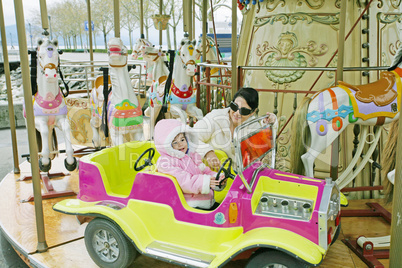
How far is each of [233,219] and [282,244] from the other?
0.35 m

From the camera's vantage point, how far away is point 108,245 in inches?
91.8

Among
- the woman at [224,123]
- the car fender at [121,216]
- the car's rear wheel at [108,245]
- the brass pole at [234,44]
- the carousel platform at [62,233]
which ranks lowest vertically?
the carousel platform at [62,233]

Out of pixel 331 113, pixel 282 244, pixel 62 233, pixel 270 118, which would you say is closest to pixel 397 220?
pixel 282 244

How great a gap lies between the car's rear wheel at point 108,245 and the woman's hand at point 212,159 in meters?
0.77

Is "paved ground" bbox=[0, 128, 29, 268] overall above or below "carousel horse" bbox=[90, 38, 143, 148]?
below

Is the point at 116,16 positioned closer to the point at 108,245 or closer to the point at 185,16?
the point at 185,16

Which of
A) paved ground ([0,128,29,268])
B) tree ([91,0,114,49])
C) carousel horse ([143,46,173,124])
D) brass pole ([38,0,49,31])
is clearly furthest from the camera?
tree ([91,0,114,49])

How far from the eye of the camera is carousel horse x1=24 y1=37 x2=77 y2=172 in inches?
135

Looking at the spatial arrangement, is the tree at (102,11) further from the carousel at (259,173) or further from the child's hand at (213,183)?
the child's hand at (213,183)

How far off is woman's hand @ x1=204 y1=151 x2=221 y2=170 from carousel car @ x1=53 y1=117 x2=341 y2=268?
0.38m

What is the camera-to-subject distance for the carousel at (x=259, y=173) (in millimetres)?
2027

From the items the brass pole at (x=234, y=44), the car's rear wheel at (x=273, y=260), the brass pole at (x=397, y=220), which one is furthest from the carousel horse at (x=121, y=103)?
the brass pole at (x=397, y=220)

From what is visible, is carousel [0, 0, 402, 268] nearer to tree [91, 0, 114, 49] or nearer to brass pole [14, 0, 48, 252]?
brass pole [14, 0, 48, 252]

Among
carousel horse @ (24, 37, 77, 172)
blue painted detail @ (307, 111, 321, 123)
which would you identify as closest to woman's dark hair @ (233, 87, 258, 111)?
blue painted detail @ (307, 111, 321, 123)
